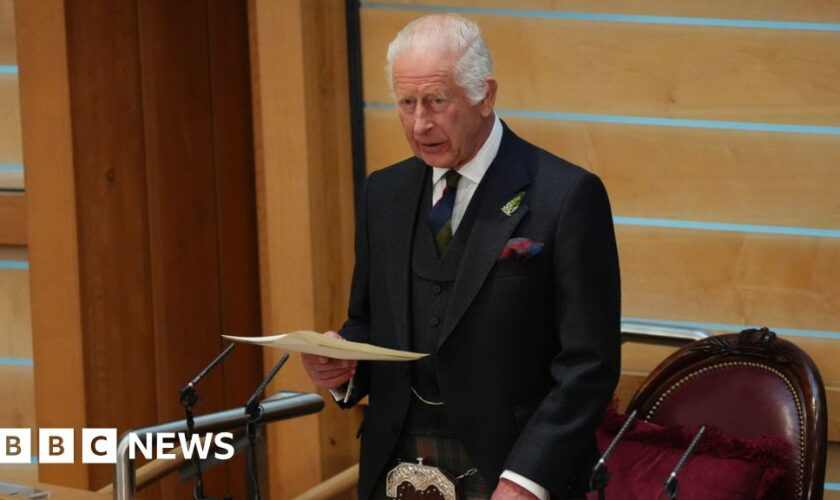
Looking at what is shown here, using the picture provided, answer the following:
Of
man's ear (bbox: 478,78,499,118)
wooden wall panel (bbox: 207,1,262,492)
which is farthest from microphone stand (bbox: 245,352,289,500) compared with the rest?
wooden wall panel (bbox: 207,1,262,492)

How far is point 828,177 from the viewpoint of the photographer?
126 inches

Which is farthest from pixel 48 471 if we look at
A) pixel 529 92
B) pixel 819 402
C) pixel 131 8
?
pixel 819 402

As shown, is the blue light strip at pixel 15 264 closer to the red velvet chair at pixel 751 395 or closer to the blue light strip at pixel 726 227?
the blue light strip at pixel 726 227

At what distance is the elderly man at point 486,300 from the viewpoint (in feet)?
6.82

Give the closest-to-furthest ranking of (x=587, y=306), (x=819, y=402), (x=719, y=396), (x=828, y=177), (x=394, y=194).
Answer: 1. (x=587, y=306)
2. (x=394, y=194)
3. (x=819, y=402)
4. (x=719, y=396)
5. (x=828, y=177)

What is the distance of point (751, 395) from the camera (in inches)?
109

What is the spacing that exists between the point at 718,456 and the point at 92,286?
6.34ft

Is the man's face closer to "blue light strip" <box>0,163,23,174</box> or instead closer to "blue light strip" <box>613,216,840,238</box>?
"blue light strip" <box>613,216,840,238</box>

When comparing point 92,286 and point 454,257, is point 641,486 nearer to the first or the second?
point 454,257

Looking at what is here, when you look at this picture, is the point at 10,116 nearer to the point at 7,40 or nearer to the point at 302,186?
the point at 7,40

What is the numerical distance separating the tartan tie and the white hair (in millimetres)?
169

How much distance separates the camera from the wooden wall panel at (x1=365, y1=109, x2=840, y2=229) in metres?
3.22

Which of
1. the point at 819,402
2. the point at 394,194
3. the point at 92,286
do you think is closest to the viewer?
the point at 394,194

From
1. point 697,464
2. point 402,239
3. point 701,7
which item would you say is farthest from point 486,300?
point 701,7
